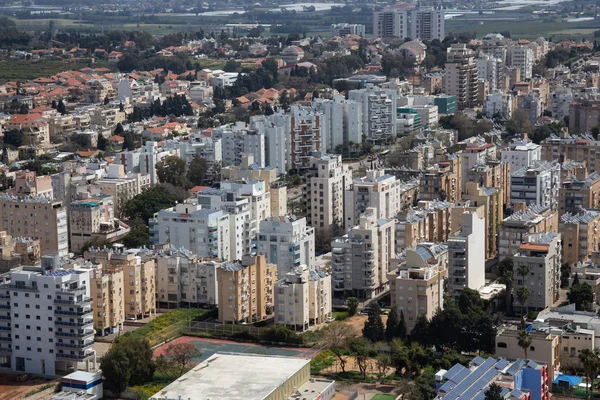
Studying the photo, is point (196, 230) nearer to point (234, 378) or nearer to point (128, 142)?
point (234, 378)

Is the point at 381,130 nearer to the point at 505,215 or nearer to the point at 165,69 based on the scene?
the point at 505,215

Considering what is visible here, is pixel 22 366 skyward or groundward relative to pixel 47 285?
groundward

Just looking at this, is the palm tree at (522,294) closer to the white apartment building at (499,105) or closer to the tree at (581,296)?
the tree at (581,296)

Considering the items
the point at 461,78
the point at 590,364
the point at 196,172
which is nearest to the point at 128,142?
the point at 196,172

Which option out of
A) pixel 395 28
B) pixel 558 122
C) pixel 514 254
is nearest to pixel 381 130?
pixel 558 122

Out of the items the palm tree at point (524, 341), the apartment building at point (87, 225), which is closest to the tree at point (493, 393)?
the palm tree at point (524, 341)

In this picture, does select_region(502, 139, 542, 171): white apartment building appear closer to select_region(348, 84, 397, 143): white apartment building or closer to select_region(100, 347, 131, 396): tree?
select_region(348, 84, 397, 143): white apartment building

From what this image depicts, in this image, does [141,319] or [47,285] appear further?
[141,319]
